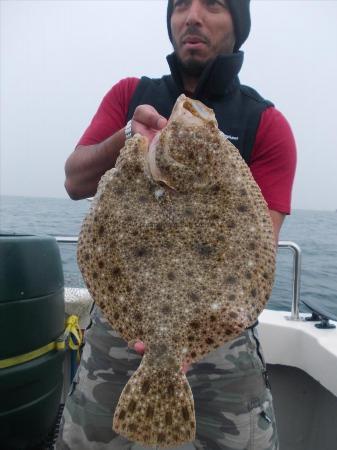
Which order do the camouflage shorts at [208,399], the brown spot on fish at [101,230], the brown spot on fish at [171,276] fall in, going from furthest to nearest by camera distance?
the camouflage shorts at [208,399] < the brown spot on fish at [101,230] < the brown spot on fish at [171,276]

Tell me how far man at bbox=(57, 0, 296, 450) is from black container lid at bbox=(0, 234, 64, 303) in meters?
0.45

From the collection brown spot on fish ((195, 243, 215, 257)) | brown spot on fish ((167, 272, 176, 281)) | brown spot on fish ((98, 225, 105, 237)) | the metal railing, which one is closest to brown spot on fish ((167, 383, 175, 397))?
brown spot on fish ((167, 272, 176, 281))

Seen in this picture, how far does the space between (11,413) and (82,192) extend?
4.52 ft

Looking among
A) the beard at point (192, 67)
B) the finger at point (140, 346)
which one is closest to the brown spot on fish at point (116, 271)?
→ the finger at point (140, 346)

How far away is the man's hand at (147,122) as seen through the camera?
5.73 feet

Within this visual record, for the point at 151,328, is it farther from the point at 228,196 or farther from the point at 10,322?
the point at 10,322

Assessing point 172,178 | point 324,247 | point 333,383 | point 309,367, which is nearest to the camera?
point 172,178

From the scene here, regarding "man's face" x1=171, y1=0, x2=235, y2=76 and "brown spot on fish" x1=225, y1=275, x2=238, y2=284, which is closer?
"brown spot on fish" x1=225, y1=275, x2=238, y2=284

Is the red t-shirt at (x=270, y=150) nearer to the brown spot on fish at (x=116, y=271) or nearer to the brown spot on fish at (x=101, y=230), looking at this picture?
the brown spot on fish at (x=101, y=230)

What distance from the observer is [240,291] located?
1625mm

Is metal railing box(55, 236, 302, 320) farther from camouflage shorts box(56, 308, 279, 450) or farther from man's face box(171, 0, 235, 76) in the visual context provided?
man's face box(171, 0, 235, 76)

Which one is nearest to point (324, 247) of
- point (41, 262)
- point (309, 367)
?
point (309, 367)

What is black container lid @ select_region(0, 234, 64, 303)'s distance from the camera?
2.51m

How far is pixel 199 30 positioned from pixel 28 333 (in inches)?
79.5
